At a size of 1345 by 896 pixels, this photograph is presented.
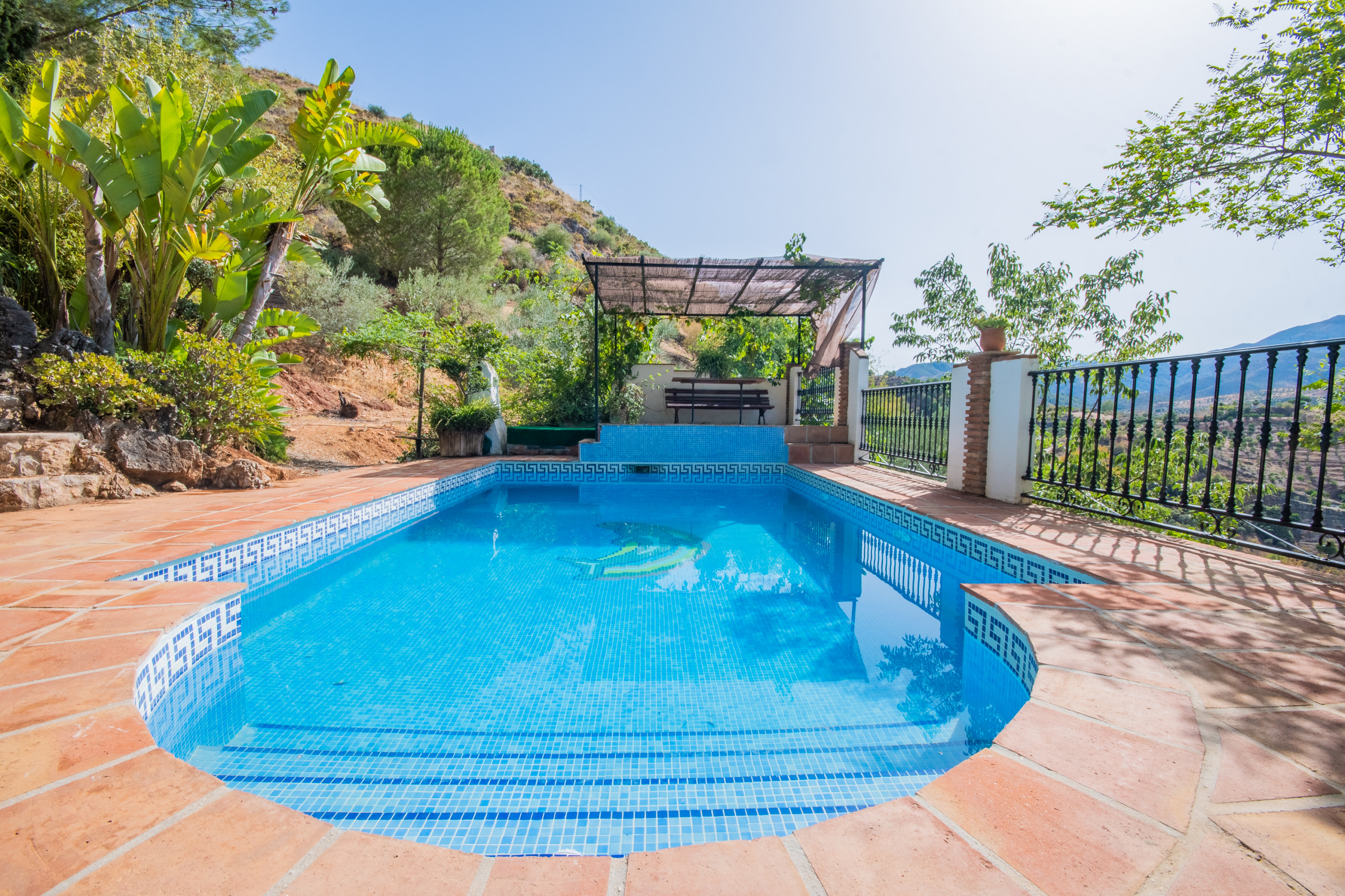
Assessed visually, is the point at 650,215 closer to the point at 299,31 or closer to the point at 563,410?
the point at 299,31

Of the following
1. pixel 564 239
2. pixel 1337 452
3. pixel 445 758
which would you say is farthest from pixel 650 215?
pixel 445 758

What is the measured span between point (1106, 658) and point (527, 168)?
161 ft

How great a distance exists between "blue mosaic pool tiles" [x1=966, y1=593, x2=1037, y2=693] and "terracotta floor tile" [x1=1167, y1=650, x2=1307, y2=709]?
17.6 inches

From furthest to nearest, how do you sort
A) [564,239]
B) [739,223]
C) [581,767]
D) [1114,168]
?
[564,239] → [739,223] → [1114,168] → [581,767]

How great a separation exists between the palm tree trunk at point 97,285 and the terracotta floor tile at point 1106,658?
28.1ft

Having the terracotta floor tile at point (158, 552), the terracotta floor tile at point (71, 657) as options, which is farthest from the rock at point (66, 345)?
the terracotta floor tile at point (71, 657)

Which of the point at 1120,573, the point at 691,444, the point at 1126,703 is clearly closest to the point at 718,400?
the point at 691,444

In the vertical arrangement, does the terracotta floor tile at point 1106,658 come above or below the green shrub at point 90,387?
below

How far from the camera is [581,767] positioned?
6.67ft

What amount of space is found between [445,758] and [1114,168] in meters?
8.83

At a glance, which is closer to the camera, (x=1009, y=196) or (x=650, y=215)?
(x=1009, y=196)

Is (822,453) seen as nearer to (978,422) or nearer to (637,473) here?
(637,473)

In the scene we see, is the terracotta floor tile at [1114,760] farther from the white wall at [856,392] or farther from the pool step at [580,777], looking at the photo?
the white wall at [856,392]

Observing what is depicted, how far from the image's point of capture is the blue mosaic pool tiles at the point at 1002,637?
2.33 meters
